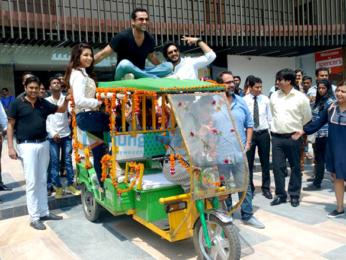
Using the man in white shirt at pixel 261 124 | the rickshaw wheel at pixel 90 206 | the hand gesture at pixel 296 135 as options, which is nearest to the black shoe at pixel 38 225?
the rickshaw wheel at pixel 90 206

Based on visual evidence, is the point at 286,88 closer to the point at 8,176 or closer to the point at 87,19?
the point at 8,176

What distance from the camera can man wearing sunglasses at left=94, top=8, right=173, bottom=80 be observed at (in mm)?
4215

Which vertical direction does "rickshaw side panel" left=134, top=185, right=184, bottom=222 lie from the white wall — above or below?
below

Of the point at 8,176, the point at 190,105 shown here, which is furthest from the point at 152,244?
the point at 8,176

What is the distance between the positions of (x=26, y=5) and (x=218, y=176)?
333 inches

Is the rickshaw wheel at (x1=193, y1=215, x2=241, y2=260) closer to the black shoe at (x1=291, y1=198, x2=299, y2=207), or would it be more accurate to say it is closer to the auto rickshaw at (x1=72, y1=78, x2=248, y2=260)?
the auto rickshaw at (x1=72, y1=78, x2=248, y2=260)

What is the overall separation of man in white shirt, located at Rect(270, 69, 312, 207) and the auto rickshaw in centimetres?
190

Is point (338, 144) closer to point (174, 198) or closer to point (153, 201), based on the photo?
point (174, 198)

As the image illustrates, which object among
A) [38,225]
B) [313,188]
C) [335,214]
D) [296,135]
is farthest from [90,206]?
[313,188]

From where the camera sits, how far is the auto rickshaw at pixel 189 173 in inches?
128

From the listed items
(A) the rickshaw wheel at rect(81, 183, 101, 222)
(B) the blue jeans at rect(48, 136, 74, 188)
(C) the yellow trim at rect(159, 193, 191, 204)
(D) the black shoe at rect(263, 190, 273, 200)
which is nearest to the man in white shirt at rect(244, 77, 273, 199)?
(D) the black shoe at rect(263, 190, 273, 200)

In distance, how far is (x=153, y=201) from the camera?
12.0ft

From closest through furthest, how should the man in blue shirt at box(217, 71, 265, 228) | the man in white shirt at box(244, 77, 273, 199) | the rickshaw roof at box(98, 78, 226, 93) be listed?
the rickshaw roof at box(98, 78, 226, 93)
the man in blue shirt at box(217, 71, 265, 228)
the man in white shirt at box(244, 77, 273, 199)

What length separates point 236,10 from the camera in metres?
12.9
